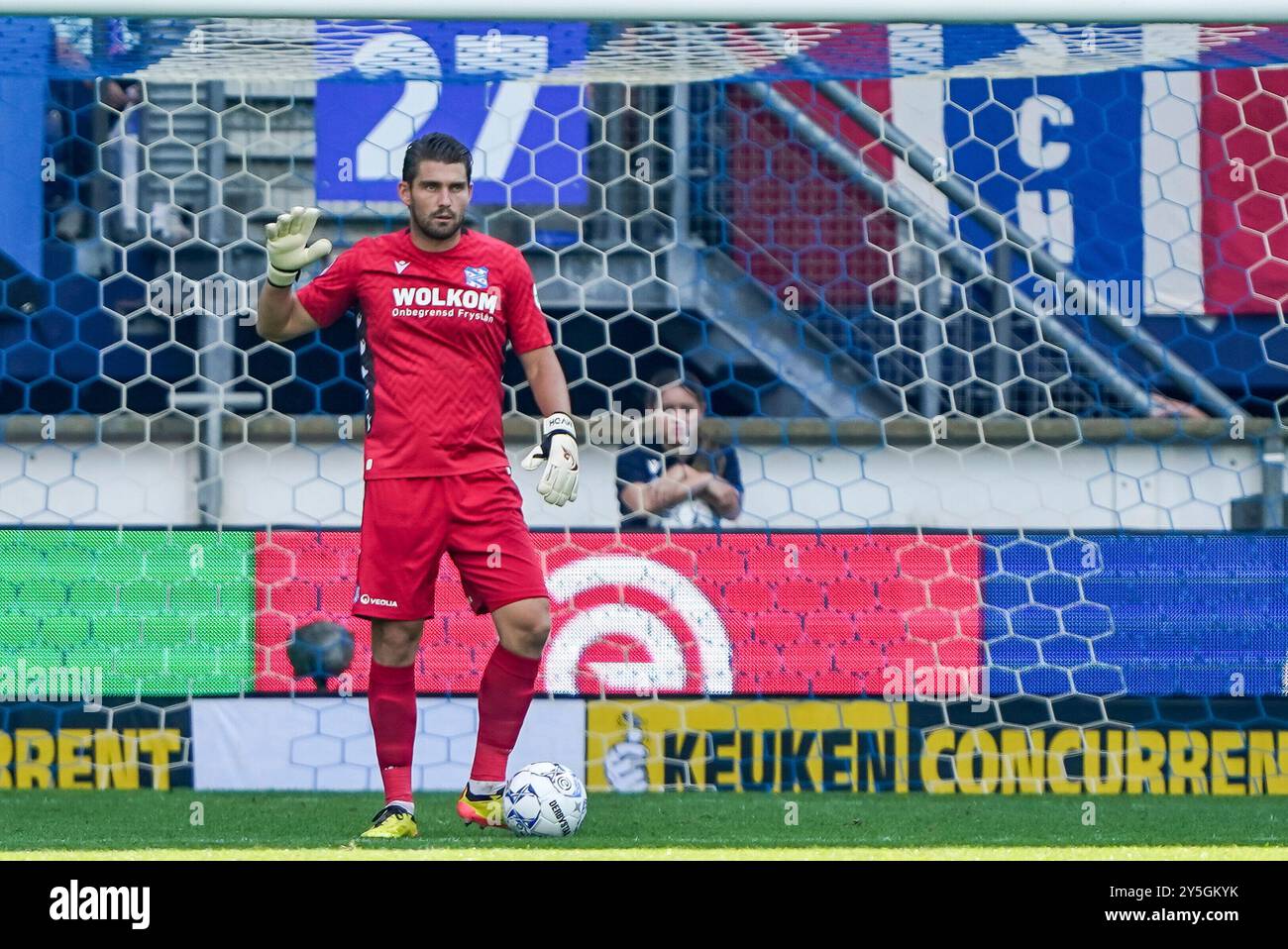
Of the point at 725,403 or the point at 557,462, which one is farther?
the point at 725,403

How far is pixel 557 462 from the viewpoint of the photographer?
14.2 feet

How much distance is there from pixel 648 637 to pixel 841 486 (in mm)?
1137

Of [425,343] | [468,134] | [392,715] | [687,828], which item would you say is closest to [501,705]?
[392,715]

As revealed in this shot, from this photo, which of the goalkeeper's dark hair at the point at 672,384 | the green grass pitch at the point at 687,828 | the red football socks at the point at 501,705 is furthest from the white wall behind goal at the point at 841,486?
the red football socks at the point at 501,705

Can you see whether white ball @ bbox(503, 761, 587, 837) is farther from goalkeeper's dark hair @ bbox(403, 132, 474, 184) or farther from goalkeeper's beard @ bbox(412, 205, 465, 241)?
goalkeeper's dark hair @ bbox(403, 132, 474, 184)

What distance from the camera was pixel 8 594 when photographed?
564 centimetres

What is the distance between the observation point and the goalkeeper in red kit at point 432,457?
440 centimetres

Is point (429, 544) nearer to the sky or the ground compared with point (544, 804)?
nearer to the sky

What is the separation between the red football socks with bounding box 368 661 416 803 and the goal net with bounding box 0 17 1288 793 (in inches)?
48.3

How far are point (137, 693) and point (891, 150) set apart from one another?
3355mm

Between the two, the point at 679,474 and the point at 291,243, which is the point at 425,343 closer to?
the point at 291,243

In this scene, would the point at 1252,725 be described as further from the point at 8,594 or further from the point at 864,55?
the point at 8,594

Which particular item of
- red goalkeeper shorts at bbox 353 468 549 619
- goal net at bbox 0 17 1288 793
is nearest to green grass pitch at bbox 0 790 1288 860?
goal net at bbox 0 17 1288 793

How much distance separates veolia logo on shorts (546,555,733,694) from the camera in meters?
5.73
